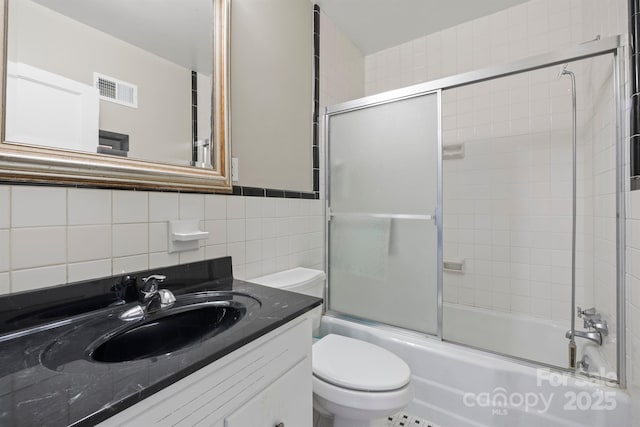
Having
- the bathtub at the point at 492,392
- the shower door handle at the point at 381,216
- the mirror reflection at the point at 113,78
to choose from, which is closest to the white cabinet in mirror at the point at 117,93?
the mirror reflection at the point at 113,78

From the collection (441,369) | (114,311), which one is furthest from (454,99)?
(114,311)

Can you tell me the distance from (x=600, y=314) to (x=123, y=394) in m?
1.91

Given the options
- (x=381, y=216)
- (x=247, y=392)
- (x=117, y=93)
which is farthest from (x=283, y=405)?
(x=381, y=216)

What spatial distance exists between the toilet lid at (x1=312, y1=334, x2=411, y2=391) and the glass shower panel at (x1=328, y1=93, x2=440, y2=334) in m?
0.43

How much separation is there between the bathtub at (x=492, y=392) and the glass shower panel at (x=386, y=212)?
0.14m

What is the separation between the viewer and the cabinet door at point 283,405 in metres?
0.66

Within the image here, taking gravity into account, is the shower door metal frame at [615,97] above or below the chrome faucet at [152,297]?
above

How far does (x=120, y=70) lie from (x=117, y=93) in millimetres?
81

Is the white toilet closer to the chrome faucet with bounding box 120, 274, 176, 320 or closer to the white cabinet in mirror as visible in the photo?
the chrome faucet with bounding box 120, 274, 176, 320

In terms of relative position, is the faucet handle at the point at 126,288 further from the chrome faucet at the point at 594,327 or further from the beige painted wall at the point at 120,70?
the chrome faucet at the point at 594,327

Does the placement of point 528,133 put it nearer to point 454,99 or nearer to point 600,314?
point 454,99

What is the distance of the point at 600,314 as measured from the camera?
136 cm

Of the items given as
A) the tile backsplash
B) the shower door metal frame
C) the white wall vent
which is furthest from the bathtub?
the white wall vent

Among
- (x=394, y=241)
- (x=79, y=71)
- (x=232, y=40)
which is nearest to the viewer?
(x=79, y=71)
